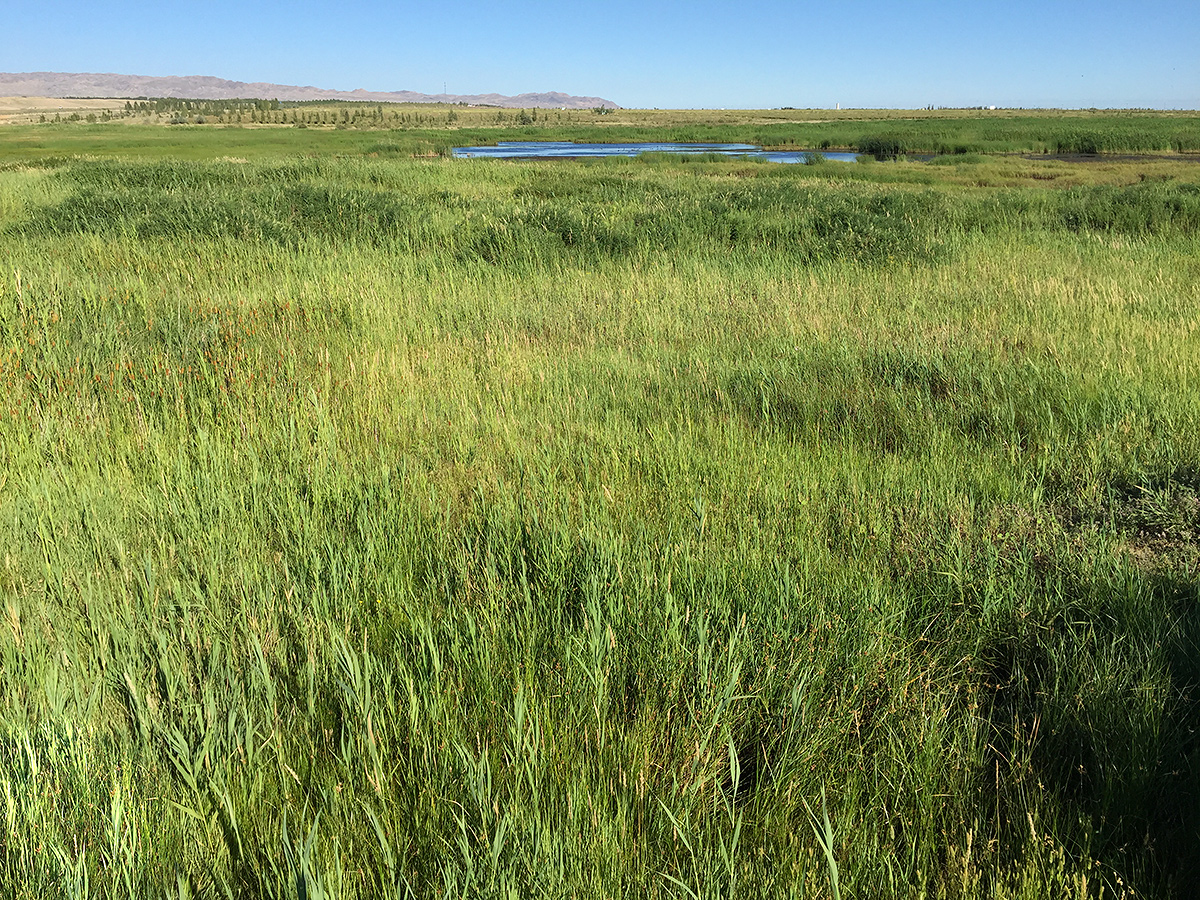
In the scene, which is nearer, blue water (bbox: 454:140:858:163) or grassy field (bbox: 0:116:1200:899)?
grassy field (bbox: 0:116:1200:899)

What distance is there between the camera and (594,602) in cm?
235

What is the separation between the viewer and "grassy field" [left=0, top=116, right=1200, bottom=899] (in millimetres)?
1668

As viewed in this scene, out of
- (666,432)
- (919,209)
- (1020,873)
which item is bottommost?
(1020,873)

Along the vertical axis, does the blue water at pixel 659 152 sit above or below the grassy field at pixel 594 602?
above

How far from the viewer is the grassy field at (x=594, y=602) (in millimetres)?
1668

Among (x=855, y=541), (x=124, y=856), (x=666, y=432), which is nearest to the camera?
(x=124, y=856)

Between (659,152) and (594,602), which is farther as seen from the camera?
(659,152)

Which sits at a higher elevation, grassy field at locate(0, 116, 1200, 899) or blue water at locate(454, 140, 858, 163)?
blue water at locate(454, 140, 858, 163)

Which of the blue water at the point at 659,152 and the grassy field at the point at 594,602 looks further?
the blue water at the point at 659,152

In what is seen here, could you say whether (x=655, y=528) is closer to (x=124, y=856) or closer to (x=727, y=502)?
(x=727, y=502)

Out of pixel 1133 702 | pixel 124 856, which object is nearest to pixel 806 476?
pixel 1133 702

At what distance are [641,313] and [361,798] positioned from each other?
6.21 m

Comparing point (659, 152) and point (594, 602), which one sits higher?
point (659, 152)

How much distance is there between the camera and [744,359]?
605 cm
